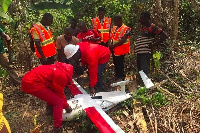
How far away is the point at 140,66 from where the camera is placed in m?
5.44

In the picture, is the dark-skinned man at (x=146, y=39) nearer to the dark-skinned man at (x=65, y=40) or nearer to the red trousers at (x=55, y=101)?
the dark-skinned man at (x=65, y=40)

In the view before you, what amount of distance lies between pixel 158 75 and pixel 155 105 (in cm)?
139

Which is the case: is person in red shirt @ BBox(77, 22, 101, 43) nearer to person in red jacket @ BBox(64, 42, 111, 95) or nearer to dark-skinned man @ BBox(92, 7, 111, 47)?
dark-skinned man @ BBox(92, 7, 111, 47)

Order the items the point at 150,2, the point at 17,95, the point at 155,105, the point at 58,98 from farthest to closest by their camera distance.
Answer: the point at 150,2
the point at 17,95
the point at 155,105
the point at 58,98

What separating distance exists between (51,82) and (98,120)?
0.94m

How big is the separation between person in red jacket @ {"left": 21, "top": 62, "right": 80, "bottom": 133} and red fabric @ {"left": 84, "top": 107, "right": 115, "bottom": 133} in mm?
504

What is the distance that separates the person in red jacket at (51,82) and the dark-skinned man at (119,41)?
172 centimetres

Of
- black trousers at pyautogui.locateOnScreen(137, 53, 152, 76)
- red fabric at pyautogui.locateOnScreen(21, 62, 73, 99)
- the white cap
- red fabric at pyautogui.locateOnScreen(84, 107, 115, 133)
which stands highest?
the white cap

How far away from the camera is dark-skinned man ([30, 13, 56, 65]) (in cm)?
494

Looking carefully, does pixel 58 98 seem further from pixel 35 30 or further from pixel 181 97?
pixel 181 97

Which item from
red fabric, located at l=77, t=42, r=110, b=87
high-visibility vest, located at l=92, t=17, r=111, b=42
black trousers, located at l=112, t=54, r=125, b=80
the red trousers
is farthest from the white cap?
high-visibility vest, located at l=92, t=17, r=111, b=42

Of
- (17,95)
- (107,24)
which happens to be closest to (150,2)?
(107,24)

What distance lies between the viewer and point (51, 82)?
389 centimetres

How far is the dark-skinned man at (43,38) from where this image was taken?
A: 16.2ft
